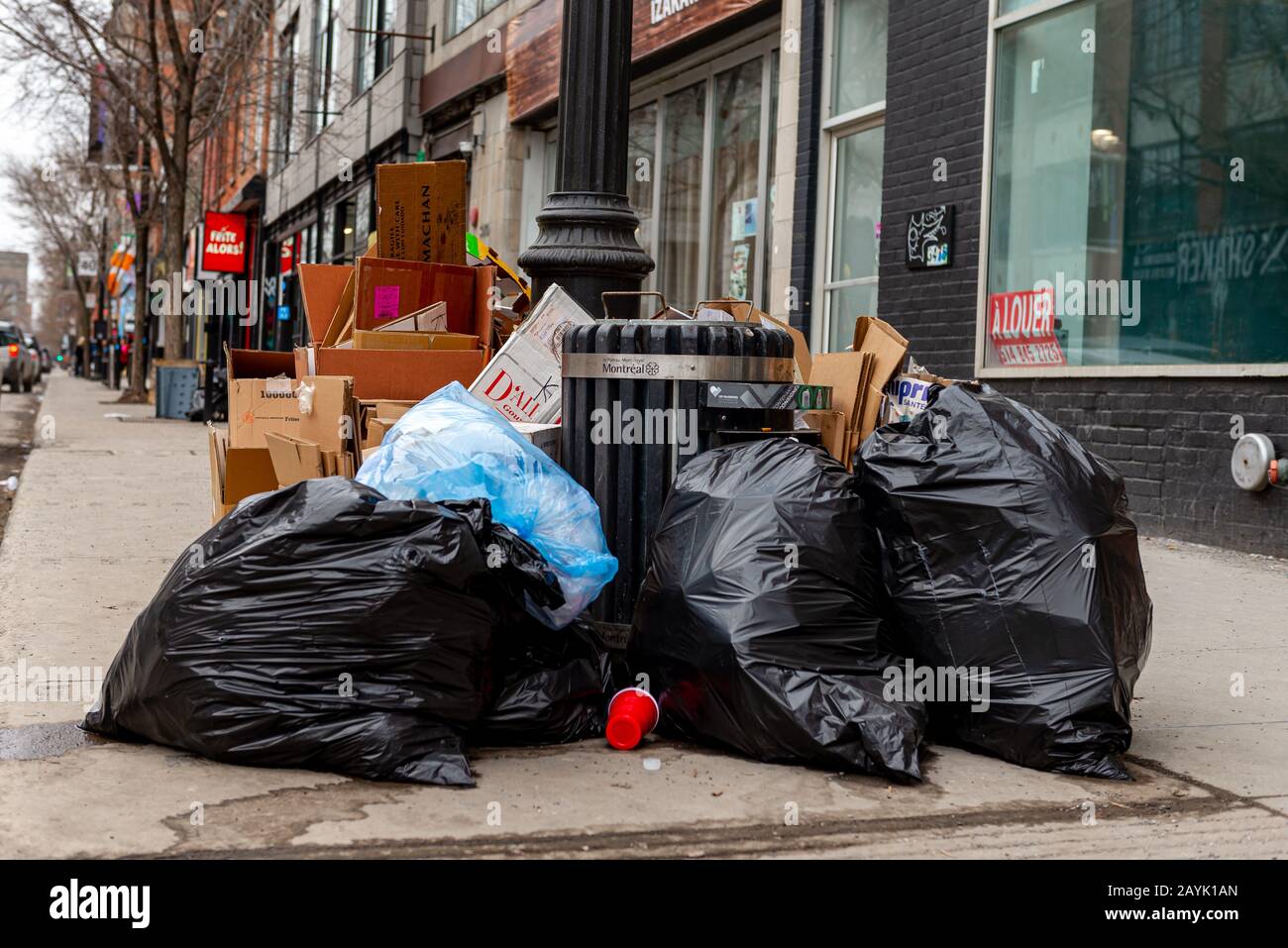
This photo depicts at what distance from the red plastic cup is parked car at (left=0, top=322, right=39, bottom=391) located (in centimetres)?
2927

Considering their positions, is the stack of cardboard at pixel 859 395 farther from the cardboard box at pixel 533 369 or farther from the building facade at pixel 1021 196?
the building facade at pixel 1021 196

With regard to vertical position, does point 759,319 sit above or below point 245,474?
above

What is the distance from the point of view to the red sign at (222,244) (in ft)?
84.6

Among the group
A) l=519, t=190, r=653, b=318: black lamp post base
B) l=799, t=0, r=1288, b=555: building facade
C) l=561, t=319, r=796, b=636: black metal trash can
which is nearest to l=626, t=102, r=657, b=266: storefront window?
l=799, t=0, r=1288, b=555: building facade

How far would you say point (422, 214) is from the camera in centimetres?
523

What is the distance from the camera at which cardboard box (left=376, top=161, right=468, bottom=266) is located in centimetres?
516

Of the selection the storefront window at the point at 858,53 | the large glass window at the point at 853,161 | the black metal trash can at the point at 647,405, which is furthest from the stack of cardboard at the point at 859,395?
the storefront window at the point at 858,53

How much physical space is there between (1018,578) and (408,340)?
8.20 feet

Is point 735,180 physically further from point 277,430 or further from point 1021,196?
point 277,430

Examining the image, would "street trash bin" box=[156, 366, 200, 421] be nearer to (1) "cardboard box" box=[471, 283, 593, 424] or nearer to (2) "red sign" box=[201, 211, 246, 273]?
(2) "red sign" box=[201, 211, 246, 273]

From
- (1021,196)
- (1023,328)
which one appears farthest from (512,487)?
(1021,196)

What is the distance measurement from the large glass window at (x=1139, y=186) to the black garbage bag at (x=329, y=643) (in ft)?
15.5

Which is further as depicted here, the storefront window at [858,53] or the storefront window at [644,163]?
the storefront window at [644,163]
